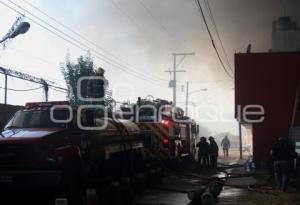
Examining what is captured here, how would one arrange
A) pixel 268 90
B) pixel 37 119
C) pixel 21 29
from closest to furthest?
pixel 37 119 → pixel 21 29 → pixel 268 90

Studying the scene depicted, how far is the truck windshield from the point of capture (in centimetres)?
1172

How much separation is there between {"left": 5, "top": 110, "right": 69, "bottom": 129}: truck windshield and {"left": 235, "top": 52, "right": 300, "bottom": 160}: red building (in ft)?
43.1

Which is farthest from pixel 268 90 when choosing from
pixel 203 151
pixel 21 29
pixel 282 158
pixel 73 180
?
pixel 73 180

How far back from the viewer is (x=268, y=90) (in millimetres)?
23609

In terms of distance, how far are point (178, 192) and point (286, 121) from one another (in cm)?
973

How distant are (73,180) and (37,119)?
1854mm

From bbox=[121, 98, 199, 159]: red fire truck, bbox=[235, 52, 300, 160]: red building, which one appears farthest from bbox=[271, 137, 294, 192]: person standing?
bbox=[235, 52, 300, 160]: red building

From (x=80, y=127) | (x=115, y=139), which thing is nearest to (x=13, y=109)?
(x=115, y=139)

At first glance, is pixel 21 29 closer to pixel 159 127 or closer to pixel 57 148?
pixel 159 127

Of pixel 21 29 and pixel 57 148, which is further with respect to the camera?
pixel 21 29

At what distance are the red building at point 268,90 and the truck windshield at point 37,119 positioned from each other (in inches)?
518

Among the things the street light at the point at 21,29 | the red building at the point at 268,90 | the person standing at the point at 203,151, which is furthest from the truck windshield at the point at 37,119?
the person standing at the point at 203,151

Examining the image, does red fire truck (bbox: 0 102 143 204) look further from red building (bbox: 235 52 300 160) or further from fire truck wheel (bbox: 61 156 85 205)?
red building (bbox: 235 52 300 160)

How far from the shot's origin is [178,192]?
1511 cm
